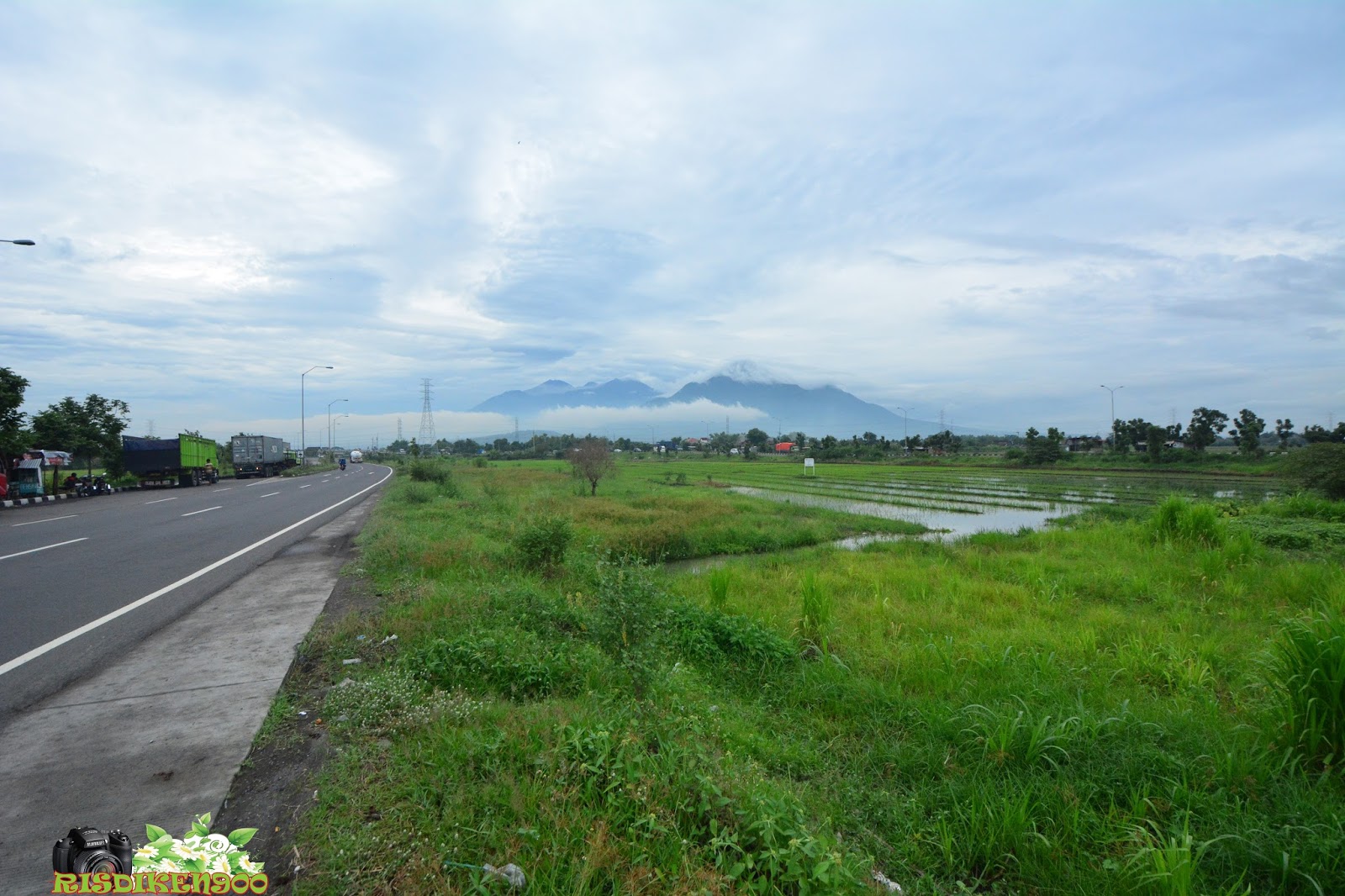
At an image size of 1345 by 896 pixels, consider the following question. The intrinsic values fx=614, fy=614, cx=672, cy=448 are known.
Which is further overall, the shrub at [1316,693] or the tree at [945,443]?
the tree at [945,443]

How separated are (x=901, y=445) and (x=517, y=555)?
7673 cm

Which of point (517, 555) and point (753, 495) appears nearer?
point (517, 555)

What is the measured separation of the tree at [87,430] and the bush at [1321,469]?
A: 160 ft

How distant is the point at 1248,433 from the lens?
4172 centimetres

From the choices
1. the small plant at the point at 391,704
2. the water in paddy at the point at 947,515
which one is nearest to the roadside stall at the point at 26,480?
the small plant at the point at 391,704

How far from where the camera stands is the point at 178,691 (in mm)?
4383

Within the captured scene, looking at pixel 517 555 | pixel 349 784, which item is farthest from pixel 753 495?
pixel 349 784

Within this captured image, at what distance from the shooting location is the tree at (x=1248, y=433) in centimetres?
4128

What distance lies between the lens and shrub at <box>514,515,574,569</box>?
9.66 metres

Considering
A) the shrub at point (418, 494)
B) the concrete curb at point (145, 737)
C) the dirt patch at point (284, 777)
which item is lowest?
the dirt patch at point (284, 777)

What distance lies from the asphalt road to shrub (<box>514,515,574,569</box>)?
3820 mm

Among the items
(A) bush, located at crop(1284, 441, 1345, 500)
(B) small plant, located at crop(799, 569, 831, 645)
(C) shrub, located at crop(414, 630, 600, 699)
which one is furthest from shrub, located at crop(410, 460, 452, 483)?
(A) bush, located at crop(1284, 441, 1345, 500)

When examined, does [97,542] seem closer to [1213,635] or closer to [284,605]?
[284,605]

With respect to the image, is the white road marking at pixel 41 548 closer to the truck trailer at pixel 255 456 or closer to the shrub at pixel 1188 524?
the shrub at pixel 1188 524
